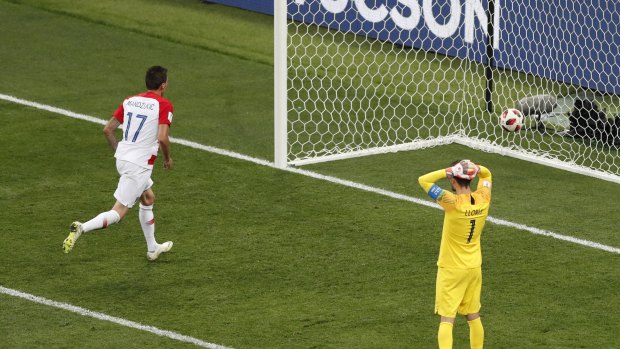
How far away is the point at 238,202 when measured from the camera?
14289 millimetres

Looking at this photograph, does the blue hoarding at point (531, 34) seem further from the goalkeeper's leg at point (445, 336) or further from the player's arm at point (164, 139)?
the goalkeeper's leg at point (445, 336)

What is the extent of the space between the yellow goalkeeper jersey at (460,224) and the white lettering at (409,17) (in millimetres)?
8788

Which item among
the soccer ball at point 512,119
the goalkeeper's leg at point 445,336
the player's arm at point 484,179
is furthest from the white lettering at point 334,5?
the goalkeeper's leg at point 445,336

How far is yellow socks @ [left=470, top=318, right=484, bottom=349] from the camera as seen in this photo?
1034 cm

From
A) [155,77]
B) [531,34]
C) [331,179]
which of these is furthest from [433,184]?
[531,34]

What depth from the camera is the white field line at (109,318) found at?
1085 centimetres

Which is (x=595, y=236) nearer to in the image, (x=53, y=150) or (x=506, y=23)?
(x=506, y=23)

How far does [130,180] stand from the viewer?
39.8 feet

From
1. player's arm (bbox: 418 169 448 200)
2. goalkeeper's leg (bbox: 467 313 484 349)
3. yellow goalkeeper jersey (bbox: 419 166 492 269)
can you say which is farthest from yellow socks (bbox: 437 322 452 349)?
player's arm (bbox: 418 169 448 200)

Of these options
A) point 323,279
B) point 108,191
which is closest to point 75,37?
point 108,191

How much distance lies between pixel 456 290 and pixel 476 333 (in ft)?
1.32

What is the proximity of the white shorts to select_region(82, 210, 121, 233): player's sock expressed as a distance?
154 mm

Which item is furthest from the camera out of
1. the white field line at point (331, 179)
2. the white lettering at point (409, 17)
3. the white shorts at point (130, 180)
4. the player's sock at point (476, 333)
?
the white lettering at point (409, 17)

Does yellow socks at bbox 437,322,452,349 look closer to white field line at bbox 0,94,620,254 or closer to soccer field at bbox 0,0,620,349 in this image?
soccer field at bbox 0,0,620,349
